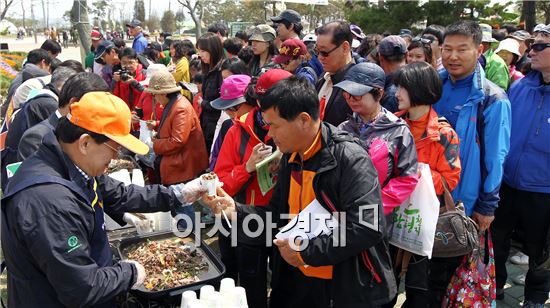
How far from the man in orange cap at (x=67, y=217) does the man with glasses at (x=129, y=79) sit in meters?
4.50

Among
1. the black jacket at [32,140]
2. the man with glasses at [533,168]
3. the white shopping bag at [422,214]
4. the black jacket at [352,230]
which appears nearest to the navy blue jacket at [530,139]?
the man with glasses at [533,168]

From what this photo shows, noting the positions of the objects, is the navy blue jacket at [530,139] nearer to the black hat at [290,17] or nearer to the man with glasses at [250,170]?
the man with glasses at [250,170]

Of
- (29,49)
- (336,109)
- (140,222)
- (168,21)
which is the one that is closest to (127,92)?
(140,222)

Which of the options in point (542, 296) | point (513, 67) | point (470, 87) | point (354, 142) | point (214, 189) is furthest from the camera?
point (513, 67)

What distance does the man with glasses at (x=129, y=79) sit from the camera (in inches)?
247

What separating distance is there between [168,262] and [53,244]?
0.99 meters

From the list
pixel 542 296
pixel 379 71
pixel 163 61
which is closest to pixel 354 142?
pixel 379 71

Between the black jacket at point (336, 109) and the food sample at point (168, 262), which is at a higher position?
the black jacket at point (336, 109)

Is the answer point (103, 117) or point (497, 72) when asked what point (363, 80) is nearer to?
point (103, 117)

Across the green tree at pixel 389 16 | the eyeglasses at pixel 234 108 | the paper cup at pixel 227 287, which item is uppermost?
the green tree at pixel 389 16

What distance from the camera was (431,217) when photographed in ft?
8.55

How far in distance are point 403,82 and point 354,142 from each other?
853 mm

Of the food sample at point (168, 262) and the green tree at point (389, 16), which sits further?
the green tree at point (389, 16)

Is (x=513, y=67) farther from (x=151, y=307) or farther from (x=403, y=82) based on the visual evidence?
(x=151, y=307)
